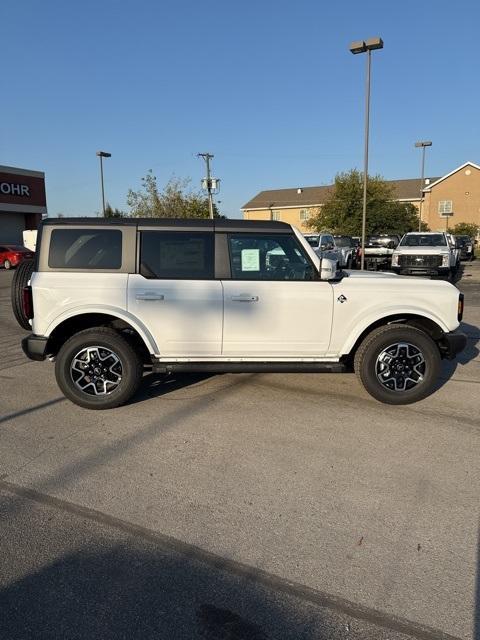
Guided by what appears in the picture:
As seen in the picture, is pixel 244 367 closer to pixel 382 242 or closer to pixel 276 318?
pixel 276 318

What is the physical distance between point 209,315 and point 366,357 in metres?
1.65

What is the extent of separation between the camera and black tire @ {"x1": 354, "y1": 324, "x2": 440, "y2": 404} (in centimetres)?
477

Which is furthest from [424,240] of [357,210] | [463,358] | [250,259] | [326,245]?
[357,210]

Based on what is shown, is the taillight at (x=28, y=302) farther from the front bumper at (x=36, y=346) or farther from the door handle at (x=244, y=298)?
the door handle at (x=244, y=298)

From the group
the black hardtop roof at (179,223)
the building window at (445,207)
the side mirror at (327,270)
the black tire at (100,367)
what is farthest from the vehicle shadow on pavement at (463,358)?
the building window at (445,207)

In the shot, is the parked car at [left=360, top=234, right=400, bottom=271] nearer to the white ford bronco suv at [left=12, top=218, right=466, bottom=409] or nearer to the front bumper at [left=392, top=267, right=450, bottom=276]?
the front bumper at [left=392, top=267, right=450, bottom=276]

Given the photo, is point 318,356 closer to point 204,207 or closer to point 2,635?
point 2,635

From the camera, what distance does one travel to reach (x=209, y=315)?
4.73m

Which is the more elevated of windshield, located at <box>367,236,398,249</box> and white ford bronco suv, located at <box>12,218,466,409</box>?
windshield, located at <box>367,236,398,249</box>

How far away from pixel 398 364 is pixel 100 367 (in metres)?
3.05

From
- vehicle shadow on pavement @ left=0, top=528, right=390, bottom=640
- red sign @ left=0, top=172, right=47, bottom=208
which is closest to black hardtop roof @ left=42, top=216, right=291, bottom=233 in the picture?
vehicle shadow on pavement @ left=0, top=528, right=390, bottom=640

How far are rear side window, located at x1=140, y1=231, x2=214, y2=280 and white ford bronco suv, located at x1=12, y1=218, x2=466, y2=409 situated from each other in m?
0.01

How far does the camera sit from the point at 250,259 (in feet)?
15.8

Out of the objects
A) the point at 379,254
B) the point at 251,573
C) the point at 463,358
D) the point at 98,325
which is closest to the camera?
the point at 251,573
